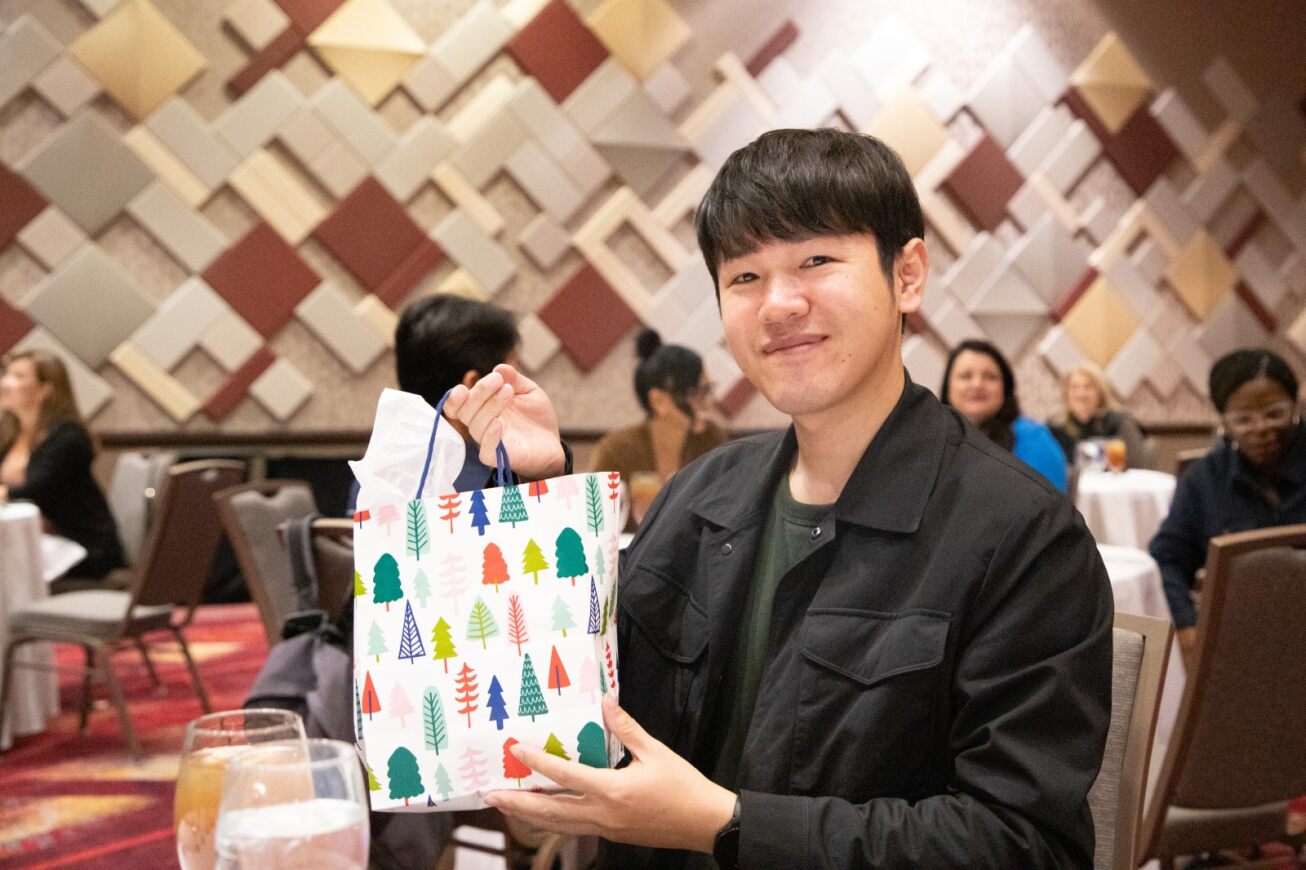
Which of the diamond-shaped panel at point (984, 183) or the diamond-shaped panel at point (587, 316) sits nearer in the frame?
the diamond-shaped panel at point (587, 316)

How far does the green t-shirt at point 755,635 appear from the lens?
44.4 inches

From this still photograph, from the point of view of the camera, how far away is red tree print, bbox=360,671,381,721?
38.4 inches

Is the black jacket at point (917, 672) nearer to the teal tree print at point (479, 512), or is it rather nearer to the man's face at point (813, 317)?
the man's face at point (813, 317)

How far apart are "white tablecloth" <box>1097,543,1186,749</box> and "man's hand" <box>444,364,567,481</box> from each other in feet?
6.21

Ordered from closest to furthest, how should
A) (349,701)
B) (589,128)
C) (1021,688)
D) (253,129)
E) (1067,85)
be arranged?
(1021,688) → (349,701) → (253,129) → (589,128) → (1067,85)

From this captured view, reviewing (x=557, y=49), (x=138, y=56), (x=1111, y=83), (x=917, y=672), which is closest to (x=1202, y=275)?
(x=1111, y=83)

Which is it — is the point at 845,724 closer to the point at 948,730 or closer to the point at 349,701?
the point at 948,730

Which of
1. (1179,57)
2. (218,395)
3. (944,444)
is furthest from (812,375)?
(1179,57)

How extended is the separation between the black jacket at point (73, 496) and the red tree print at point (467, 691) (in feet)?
12.8

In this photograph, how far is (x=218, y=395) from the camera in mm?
6012

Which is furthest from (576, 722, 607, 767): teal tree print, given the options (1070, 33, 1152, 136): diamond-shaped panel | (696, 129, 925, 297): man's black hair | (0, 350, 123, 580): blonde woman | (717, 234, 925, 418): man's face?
(1070, 33, 1152, 136): diamond-shaped panel

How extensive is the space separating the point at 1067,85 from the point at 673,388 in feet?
14.9

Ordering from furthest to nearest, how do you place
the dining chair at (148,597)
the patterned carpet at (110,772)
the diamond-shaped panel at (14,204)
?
the diamond-shaped panel at (14,204) → the dining chair at (148,597) → the patterned carpet at (110,772)

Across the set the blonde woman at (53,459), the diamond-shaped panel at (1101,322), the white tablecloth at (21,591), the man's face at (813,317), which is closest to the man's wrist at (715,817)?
the man's face at (813,317)
